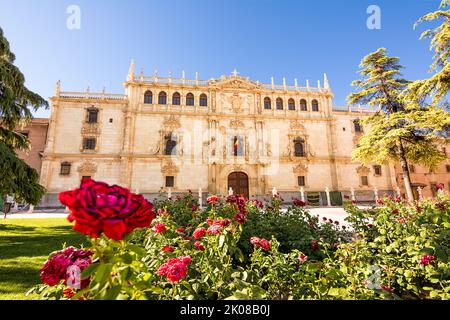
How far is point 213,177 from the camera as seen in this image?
23672mm

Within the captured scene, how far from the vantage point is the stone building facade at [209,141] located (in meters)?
22.8

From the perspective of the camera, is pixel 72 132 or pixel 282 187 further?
pixel 282 187

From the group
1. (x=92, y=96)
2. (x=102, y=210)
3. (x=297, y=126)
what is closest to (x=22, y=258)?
(x=102, y=210)

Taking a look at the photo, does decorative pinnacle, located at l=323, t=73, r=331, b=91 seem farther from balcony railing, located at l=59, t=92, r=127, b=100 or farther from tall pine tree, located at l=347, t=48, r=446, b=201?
balcony railing, located at l=59, t=92, r=127, b=100

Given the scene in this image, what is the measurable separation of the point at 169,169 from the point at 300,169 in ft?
48.7

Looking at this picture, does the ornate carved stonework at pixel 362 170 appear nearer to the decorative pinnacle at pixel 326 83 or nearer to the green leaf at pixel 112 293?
the decorative pinnacle at pixel 326 83

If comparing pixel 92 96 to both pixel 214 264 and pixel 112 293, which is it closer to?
pixel 214 264

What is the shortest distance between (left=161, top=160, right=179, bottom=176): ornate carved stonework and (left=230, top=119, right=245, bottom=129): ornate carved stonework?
315 inches

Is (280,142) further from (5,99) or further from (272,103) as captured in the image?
(5,99)

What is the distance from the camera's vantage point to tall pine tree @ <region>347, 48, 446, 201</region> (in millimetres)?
14812

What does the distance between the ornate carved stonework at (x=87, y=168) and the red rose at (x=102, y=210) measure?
25.0m

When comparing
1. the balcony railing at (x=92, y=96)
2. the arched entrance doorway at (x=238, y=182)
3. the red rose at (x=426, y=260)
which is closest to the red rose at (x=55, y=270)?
the red rose at (x=426, y=260)
